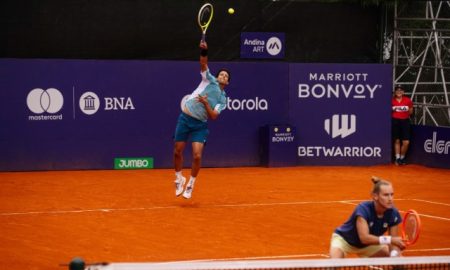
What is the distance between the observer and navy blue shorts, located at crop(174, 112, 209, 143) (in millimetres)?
13602

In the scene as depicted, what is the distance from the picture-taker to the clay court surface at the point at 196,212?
10.2m

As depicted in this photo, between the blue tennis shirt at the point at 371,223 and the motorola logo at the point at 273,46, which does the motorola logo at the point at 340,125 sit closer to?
the motorola logo at the point at 273,46

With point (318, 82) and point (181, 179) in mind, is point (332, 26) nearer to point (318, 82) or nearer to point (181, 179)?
point (318, 82)

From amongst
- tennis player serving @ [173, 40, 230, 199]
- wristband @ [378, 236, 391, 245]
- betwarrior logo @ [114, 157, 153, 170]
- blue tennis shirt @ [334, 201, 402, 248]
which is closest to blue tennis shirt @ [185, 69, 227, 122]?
tennis player serving @ [173, 40, 230, 199]

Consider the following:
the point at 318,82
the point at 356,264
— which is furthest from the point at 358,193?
the point at 356,264

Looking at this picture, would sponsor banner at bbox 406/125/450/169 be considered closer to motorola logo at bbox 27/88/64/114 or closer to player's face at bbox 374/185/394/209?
motorola logo at bbox 27/88/64/114

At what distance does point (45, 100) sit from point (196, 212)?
6114 millimetres

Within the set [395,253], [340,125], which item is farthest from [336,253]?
[340,125]

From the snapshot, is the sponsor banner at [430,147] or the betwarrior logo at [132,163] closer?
the betwarrior logo at [132,163]

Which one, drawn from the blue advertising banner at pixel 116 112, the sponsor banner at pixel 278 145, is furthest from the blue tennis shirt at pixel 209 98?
the sponsor banner at pixel 278 145

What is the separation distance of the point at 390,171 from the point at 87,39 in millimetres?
6957

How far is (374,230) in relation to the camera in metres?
7.80

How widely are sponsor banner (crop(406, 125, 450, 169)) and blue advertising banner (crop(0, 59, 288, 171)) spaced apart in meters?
3.05

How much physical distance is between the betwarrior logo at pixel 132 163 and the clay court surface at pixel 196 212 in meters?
0.37
